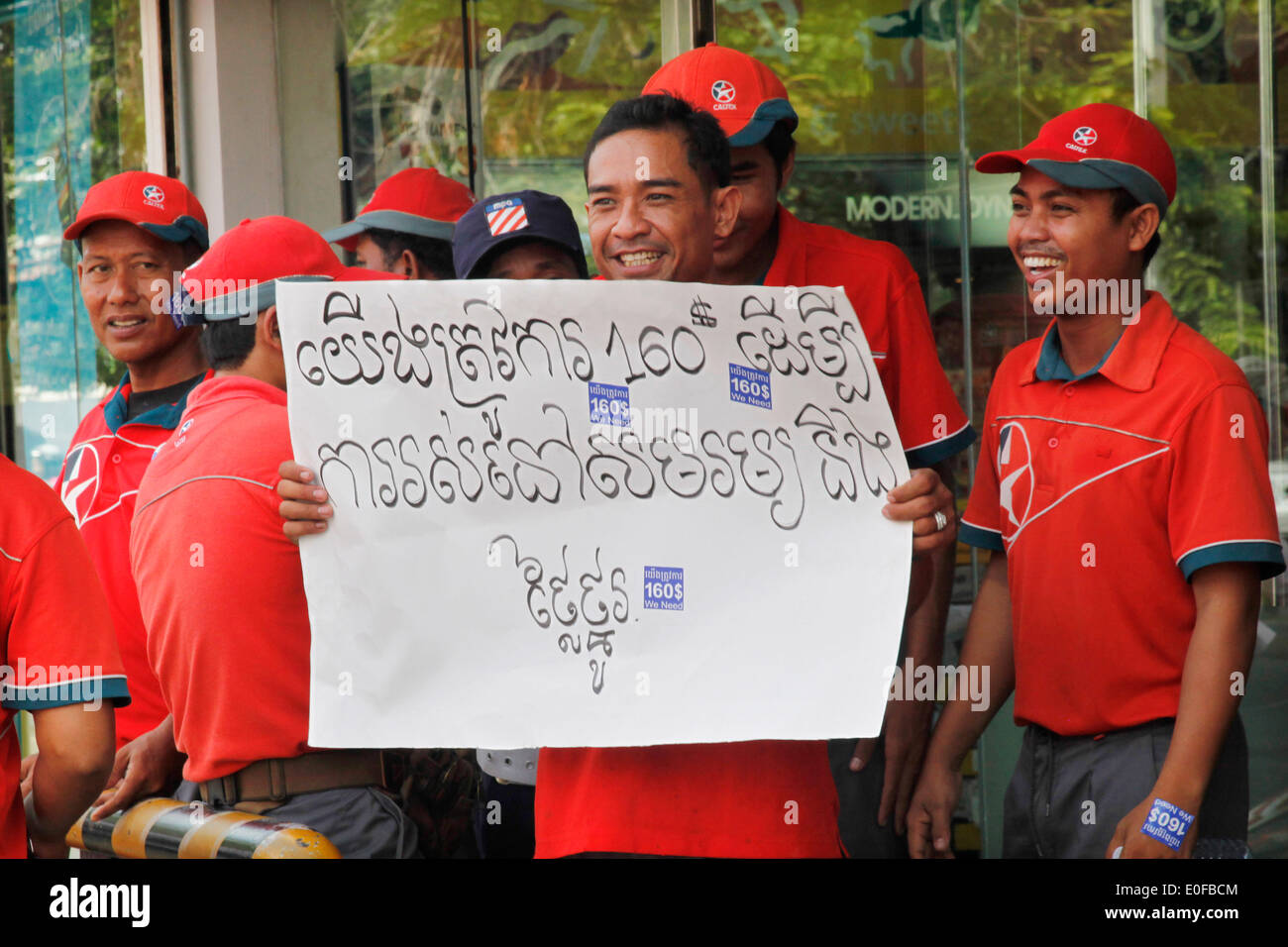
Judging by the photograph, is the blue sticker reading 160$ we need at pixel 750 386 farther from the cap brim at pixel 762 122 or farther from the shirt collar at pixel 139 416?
the shirt collar at pixel 139 416

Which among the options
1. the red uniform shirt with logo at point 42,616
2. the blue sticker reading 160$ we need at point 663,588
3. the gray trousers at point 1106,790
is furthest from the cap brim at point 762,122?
the red uniform shirt with logo at point 42,616

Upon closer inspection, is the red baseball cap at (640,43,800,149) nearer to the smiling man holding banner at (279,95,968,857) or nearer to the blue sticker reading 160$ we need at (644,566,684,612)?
the smiling man holding banner at (279,95,968,857)

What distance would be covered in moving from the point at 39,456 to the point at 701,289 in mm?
4287

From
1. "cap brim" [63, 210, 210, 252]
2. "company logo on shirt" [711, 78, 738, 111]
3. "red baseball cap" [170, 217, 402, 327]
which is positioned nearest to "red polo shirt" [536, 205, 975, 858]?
"red baseball cap" [170, 217, 402, 327]

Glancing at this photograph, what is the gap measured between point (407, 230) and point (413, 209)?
5.9 inches

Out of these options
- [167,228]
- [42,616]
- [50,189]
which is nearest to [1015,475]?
[42,616]

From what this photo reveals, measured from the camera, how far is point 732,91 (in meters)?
3.16

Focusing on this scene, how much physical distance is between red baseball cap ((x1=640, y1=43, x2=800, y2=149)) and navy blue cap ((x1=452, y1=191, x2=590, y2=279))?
353 millimetres

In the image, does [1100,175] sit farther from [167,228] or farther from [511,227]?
[167,228]

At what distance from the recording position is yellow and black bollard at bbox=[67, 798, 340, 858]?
235cm

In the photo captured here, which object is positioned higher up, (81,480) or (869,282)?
(869,282)

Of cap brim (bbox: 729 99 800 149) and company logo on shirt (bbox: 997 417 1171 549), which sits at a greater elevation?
cap brim (bbox: 729 99 800 149)
